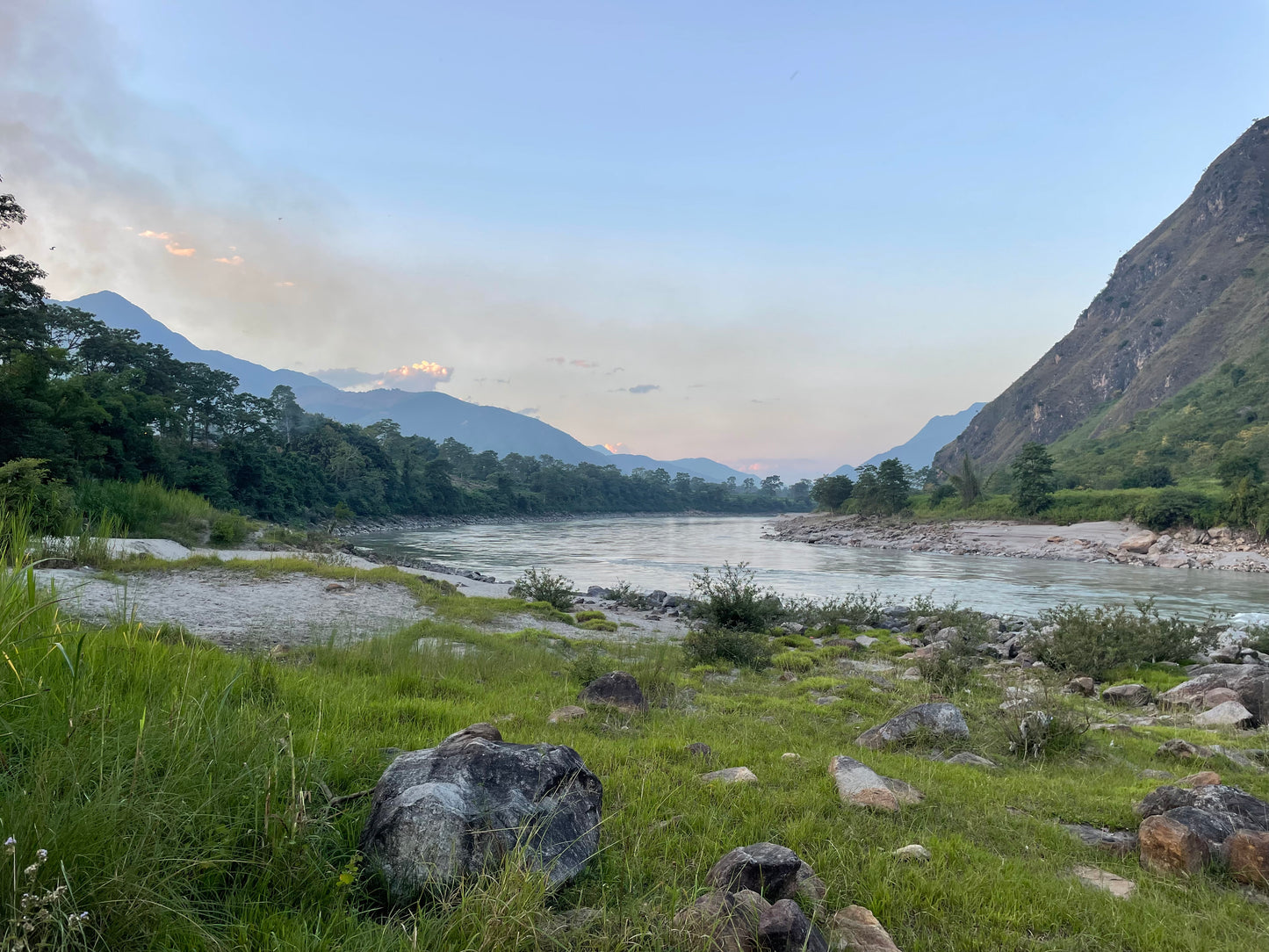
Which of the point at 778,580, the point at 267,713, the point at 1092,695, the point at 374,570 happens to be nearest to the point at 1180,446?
the point at 778,580

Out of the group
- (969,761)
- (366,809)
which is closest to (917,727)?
(969,761)

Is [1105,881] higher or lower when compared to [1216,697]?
higher

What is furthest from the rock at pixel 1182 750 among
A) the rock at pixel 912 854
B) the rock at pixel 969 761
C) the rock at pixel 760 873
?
the rock at pixel 760 873

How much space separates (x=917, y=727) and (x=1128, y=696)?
16.5 ft

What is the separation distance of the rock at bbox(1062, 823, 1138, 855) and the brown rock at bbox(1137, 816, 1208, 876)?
104 mm

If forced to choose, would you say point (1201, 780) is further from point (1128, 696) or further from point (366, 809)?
point (366, 809)

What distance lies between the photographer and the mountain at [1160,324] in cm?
11356

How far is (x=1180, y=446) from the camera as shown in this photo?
74.4m

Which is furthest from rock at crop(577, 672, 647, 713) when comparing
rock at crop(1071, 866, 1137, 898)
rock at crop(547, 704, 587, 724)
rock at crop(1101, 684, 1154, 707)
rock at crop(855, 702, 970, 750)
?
rock at crop(1101, 684, 1154, 707)

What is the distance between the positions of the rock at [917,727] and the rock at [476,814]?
376 centimetres

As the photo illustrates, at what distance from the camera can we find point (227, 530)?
2172cm

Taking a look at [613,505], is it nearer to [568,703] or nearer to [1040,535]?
[1040,535]

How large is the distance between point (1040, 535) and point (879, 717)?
178 feet

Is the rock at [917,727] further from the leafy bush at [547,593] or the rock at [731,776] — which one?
the leafy bush at [547,593]
